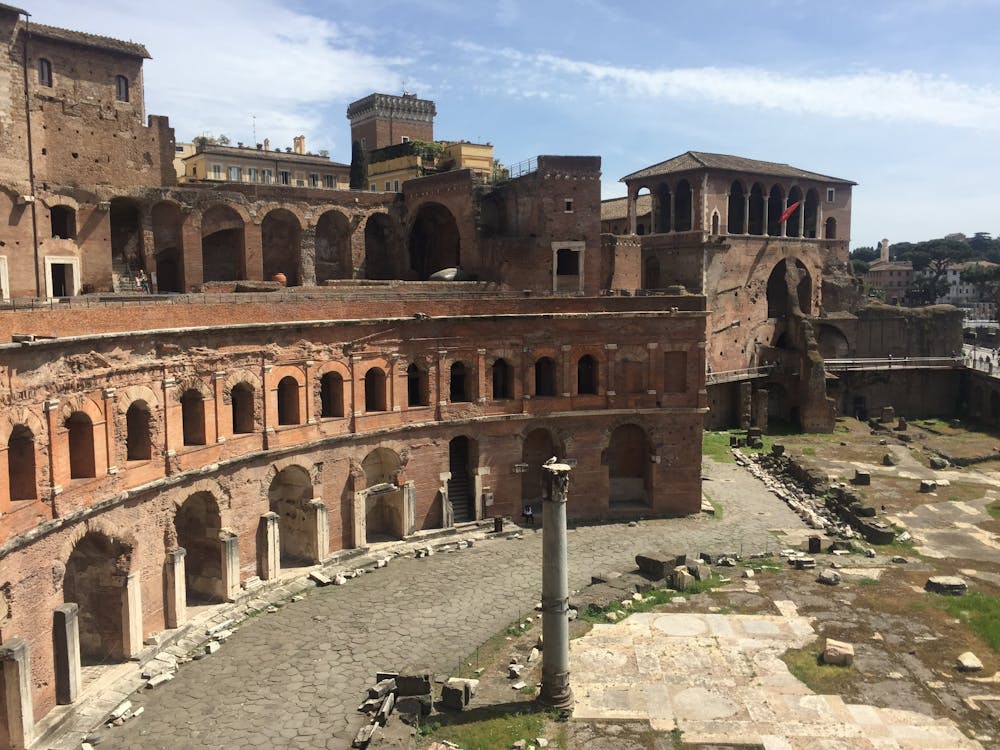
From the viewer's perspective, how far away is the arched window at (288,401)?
2597 centimetres

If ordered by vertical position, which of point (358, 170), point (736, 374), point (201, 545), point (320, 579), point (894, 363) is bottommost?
point (320, 579)

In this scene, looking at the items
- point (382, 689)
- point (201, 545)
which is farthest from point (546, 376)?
point (382, 689)

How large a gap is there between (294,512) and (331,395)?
3.96 m

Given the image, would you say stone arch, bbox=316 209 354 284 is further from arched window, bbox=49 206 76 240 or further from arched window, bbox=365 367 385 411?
arched window, bbox=365 367 385 411

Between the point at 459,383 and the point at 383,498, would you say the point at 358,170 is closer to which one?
the point at 459,383

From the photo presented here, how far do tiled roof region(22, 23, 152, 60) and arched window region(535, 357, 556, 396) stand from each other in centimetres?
1910

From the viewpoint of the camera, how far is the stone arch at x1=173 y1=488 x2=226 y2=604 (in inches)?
914

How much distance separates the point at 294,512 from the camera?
26594mm

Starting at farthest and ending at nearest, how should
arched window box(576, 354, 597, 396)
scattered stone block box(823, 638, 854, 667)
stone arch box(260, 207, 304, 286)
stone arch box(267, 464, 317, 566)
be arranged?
→ 1. stone arch box(260, 207, 304, 286)
2. arched window box(576, 354, 597, 396)
3. stone arch box(267, 464, 317, 566)
4. scattered stone block box(823, 638, 854, 667)

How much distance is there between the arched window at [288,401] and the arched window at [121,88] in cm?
1430

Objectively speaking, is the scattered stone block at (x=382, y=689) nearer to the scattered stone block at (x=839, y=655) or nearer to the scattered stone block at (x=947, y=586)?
the scattered stone block at (x=839, y=655)

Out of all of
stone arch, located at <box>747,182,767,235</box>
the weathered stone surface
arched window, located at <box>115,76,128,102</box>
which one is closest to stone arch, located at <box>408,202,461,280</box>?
arched window, located at <box>115,76,128,102</box>

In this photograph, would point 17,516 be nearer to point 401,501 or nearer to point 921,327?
point 401,501

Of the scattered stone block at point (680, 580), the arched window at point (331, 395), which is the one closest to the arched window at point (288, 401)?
the arched window at point (331, 395)
